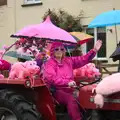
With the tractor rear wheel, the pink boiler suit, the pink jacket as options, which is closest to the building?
the pink jacket

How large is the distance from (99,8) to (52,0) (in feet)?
8.53

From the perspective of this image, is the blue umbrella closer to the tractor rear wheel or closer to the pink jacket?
the pink jacket

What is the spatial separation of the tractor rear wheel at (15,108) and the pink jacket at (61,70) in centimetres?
48

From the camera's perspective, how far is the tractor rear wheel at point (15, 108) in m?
5.58

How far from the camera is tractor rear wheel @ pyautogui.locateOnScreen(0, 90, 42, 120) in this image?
18.3 ft

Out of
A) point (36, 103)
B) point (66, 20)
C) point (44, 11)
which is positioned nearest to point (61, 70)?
point (36, 103)

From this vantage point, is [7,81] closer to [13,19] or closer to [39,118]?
[39,118]

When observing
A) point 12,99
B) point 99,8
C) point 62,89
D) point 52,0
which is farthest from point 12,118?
point 52,0

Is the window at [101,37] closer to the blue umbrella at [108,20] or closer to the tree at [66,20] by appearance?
the tree at [66,20]

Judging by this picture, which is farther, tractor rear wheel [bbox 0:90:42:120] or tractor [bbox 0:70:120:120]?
tractor rear wheel [bbox 0:90:42:120]

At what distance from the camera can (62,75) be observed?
6121 mm

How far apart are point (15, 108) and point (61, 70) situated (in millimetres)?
928

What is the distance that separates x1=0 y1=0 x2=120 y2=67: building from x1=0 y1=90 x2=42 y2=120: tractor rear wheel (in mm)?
11800

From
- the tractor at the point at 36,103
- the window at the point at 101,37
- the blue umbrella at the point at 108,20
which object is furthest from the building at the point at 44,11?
the tractor at the point at 36,103
